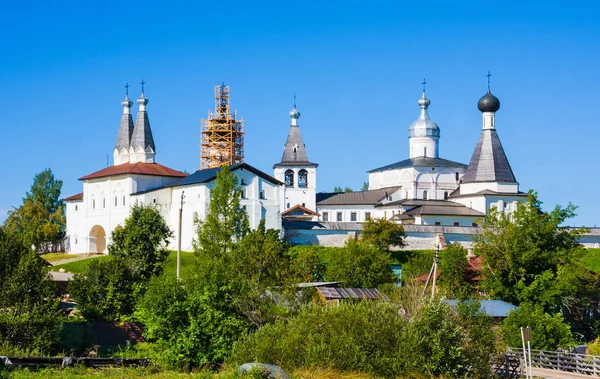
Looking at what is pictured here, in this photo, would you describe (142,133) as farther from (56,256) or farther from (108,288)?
(108,288)

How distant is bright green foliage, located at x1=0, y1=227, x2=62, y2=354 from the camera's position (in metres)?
24.2

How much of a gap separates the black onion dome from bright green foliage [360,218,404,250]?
11.6 metres

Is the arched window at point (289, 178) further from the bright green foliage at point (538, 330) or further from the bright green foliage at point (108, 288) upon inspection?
the bright green foliage at point (538, 330)

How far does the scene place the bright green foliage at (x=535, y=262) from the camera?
112 feet

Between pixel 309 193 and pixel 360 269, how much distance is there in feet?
78.7

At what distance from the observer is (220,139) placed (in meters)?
59.8

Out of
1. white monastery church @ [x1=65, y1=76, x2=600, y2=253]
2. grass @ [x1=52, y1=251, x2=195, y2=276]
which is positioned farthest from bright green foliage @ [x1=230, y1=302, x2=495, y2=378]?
white monastery church @ [x1=65, y1=76, x2=600, y2=253]

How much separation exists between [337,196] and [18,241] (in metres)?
36.2

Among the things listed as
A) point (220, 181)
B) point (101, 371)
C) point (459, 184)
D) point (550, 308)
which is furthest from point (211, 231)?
point (459, 184)

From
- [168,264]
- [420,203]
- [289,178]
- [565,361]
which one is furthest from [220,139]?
[565,361]

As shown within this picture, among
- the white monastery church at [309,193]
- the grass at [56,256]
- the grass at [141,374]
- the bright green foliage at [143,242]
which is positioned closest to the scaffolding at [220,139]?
the white monastery church at [309,193]

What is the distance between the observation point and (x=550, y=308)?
34375 mm

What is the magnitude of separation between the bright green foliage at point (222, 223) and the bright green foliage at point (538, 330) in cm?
987

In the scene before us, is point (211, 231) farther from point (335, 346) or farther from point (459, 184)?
point (459, 184)
